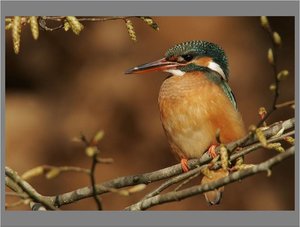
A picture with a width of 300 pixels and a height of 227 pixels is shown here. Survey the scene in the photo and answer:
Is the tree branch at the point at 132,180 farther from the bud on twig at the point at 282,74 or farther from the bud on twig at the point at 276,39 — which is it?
the bud on twig at the point at 276,39

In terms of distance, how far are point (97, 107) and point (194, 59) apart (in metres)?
1.50

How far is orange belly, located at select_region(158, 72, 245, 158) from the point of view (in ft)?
9.39

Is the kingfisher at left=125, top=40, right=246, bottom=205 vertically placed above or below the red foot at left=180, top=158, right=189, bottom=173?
above

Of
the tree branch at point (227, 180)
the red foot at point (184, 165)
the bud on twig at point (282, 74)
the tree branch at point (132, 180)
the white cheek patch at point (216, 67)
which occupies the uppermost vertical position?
the white cheek patch at point (216, 67)

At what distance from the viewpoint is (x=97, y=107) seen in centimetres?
437

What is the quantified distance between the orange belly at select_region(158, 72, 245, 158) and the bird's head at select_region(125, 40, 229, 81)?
0.04 m

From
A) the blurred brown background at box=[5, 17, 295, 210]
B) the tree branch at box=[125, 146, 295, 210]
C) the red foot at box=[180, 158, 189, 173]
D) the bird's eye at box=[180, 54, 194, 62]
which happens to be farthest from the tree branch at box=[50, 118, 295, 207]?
the blurred brown background at box=[5, 17, 295, 210]

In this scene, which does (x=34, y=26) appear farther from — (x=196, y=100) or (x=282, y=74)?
(x=196, y=100)

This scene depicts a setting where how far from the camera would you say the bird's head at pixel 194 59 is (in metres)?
2.97

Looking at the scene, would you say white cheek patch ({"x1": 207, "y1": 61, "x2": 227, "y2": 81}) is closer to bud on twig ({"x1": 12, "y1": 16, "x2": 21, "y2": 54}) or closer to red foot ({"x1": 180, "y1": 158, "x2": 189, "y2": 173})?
red foot ({"x1": 180, "y1": 158, "x2": 189, "y2": 173})

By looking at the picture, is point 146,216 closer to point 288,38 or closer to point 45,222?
point 45,222

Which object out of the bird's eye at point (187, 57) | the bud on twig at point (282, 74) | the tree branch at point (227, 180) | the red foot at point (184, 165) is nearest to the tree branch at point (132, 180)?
the red foot at point (184, 165)

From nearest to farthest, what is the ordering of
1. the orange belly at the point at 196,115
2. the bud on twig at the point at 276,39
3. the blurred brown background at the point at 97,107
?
1. the bud on twig at the point at 276,39
2. the orange belly at the point at 196,115
3. the blurred brown background at the point at 97,107

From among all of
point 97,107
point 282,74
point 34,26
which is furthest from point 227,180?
point 97,107
